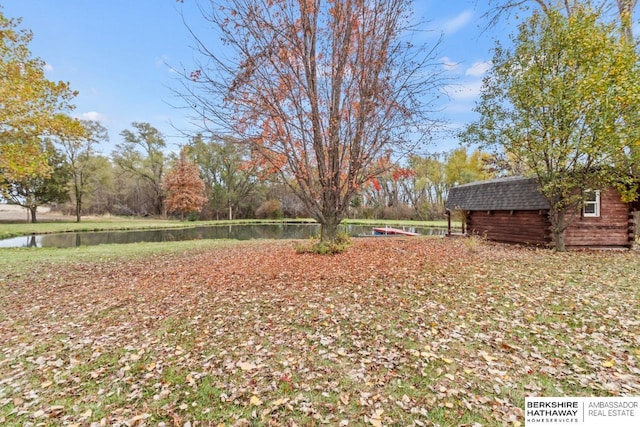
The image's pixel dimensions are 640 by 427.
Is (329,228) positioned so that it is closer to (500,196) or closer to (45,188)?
(500,196)

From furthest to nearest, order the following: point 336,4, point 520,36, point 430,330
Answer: point 520,36
point 336,4
point 430,330

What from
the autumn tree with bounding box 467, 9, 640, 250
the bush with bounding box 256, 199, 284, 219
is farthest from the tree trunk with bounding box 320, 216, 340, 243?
the bush with bounding box 256, 199, 284, 219

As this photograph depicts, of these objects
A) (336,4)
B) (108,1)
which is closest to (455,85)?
(336,4)

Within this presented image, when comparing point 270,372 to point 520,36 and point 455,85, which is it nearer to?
point 455,85

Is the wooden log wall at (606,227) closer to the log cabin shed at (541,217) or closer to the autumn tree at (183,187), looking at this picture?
the log cabin shed at (541,217)

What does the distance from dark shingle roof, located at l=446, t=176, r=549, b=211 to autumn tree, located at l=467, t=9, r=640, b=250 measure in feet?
3.24

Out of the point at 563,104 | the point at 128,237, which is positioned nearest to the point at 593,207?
the point at 563,104

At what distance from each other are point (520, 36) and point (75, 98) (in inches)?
667

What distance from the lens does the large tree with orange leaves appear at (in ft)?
23.6

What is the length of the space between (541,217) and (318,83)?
1005 cm

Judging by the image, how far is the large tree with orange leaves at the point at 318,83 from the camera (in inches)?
283

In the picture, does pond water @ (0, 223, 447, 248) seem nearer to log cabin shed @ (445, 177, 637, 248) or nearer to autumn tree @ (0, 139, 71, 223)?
log cabin shed @ (445, 177, 637, 248)

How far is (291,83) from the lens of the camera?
24.8 feet

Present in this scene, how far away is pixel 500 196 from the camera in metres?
12.6
